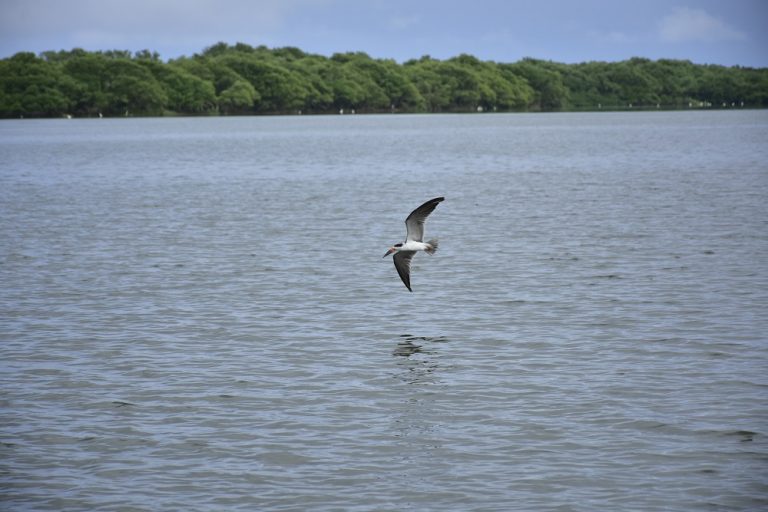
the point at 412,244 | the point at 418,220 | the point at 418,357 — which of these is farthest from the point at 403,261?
the point at 418,357

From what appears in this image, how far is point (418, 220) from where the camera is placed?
21375 millimetres

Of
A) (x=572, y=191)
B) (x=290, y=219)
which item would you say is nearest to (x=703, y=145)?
(x=572, y=191)

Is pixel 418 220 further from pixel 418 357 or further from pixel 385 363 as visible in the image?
pixel 385 363

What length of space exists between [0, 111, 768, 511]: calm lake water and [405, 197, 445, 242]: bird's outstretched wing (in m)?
1.91

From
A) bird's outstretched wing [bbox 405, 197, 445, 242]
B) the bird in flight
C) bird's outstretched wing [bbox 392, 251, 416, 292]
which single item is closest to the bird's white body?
the bird in flight

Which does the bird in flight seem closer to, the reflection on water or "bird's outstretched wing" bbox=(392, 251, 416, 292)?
"bird's outstretched wing" bbox=(392, 251, 416, 292)

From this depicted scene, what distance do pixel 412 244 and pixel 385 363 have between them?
3120 millimetres

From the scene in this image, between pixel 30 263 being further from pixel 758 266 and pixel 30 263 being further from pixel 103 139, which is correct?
pixel 103 139

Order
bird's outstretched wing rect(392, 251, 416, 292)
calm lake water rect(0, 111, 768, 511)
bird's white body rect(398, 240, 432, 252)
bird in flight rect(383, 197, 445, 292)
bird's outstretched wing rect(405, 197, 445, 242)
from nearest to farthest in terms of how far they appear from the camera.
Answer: calm lake water rect(0, 111, 768, 511), bird's outstretched wing rect(405, 197, 445, 242), bird in flight rect(383, 197, 445, 292), bird's white body rect(398, 240, 432, 252), bird's outstretched wing rect(392, 251, 416, 292)

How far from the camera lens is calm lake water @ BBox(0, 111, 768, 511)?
1398cm

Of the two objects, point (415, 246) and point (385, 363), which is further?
point (415, 246)

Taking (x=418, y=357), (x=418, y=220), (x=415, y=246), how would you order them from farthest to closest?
(x=415, y=246) < (x=418, y=220) < (x=418, y=357)

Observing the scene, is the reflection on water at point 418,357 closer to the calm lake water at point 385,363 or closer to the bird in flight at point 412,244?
the calm lake water at point 385,363

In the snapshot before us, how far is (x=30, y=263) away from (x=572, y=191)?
30807 mm
